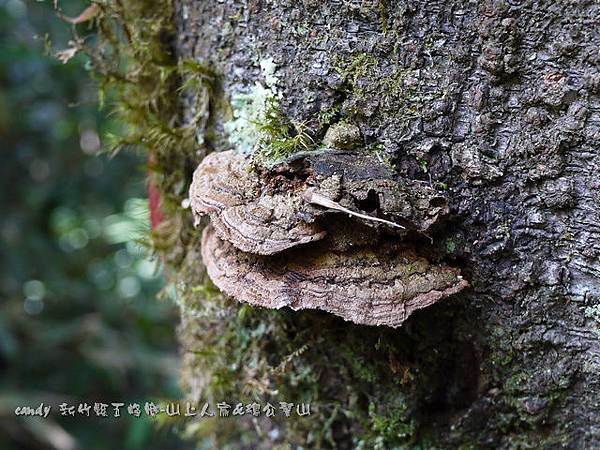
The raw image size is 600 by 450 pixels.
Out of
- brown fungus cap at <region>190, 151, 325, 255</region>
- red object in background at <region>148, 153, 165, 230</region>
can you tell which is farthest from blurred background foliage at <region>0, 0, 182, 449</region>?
brown fungus cap at <region>190, 151, 325, 255</region>

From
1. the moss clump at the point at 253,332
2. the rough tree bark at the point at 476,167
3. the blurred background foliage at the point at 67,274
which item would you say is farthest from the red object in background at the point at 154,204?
the blurred background foliage at the point at 67,274

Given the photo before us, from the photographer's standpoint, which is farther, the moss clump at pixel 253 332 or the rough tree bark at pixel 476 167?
the moss clump at pixel 253 332

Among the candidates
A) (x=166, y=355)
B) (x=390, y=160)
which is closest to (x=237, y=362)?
(x=390, y=160)

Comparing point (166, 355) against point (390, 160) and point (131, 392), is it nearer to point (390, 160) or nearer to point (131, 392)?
point (131, 392)

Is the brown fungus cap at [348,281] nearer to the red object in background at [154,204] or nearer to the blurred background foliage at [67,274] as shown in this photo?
the red object in background at [154,204]

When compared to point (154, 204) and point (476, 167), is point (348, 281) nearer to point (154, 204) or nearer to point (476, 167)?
point (476, 167)

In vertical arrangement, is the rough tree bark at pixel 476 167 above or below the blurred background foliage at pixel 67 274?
above

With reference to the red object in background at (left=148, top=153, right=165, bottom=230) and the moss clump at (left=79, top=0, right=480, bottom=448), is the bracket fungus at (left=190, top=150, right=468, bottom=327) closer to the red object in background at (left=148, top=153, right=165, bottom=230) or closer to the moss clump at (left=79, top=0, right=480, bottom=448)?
the moss clump at (left=79, top=0, right=480, bottom=448)
